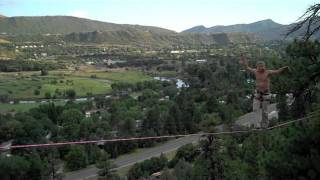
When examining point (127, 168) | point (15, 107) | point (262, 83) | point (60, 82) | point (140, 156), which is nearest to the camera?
point (262, 83)

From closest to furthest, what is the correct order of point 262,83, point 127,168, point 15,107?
1. point 262,83
2. point 127,168
3. point 15,107

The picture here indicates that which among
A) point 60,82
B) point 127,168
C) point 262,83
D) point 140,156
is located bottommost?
point 140,156

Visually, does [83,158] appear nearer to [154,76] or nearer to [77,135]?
[77,135]

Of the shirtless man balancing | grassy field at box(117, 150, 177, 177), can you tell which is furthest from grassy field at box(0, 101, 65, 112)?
the shirtless man balancing

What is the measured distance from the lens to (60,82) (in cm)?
8625

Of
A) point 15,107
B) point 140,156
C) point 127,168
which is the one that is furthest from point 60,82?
point 127,168

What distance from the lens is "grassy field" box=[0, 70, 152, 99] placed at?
7919cm

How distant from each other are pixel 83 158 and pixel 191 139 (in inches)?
453

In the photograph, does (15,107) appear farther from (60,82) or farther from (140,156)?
(140,156)

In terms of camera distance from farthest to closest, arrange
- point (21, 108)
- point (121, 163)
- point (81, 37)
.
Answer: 1. point (81, 37)
2. point (21, 108)
3. point (121, 163)

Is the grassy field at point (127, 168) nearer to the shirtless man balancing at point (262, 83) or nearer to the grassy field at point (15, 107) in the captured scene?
the shirtless man balancing at point (262, 83)

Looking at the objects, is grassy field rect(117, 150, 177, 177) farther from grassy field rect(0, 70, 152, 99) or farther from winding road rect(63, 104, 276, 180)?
grassy field rect(0, 70, 152, 99)

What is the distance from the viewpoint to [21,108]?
214 ft

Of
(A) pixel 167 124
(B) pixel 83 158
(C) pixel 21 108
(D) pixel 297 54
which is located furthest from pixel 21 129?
(D) pixel 297 54
